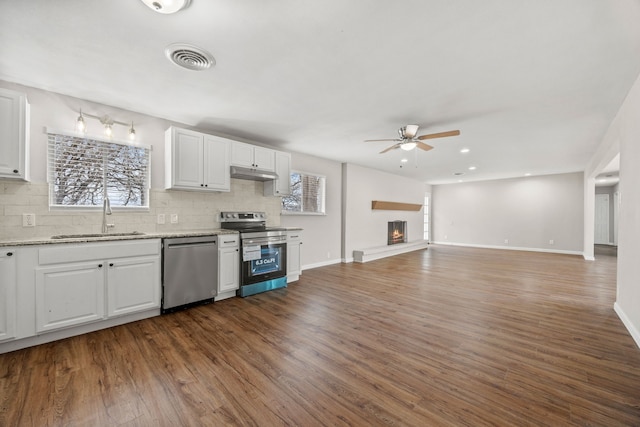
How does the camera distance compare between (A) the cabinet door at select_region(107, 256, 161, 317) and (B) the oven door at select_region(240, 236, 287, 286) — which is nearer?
(A) the cabinet door at select_region(107, 256, 161, 317)

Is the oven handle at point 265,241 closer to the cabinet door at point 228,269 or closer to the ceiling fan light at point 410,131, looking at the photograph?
the cabinet door at point 228,269

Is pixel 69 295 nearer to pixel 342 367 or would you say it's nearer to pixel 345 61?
pixel 342 367

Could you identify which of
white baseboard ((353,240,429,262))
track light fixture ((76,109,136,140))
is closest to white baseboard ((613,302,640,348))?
white baseboard ((353,240,429,262))

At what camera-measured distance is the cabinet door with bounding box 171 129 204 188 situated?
368 centimetres

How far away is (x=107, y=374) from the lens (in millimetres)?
2092

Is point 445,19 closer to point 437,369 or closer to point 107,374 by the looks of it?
point 437,369

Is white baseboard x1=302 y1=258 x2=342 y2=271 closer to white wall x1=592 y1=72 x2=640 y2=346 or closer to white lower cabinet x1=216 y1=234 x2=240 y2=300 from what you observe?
white lower cabinet x1=216 y1=234 x2=240 y2=300

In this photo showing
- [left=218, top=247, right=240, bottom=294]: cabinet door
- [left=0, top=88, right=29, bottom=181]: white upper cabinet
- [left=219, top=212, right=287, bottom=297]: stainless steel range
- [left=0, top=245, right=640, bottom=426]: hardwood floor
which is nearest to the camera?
[left=0, top=245, right=640, bottom=426]: hardwood floor

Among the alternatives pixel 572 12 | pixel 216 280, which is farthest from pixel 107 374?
pixel 572 12

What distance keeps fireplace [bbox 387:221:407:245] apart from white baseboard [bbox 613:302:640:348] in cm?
555

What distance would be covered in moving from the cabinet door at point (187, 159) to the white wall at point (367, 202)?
387cm

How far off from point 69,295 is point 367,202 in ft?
21.2

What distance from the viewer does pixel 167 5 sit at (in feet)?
5.68

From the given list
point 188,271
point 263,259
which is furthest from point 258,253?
point 188,271
